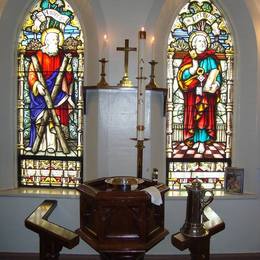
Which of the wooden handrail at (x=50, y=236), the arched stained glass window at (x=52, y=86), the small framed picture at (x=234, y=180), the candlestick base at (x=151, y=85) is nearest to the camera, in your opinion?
the wooden handrail at (x=50, y=236)

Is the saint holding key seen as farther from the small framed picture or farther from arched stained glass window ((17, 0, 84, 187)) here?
arched stained glass window ((17, 0, 84, 187))

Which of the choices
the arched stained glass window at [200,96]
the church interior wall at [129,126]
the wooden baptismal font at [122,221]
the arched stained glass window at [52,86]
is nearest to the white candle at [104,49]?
the church interior wall at [129,126]

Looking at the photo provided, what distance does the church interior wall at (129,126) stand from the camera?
3.77m

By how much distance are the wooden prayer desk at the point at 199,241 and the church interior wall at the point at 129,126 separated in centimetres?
122

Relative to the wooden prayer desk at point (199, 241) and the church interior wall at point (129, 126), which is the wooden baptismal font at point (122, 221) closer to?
the wooden prayer desk at point (199, 241)

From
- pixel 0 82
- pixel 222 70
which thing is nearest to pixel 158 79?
pixel 222 70

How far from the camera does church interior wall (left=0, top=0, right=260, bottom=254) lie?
12.4 feet

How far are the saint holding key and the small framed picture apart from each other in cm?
45

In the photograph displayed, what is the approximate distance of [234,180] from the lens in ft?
13.2

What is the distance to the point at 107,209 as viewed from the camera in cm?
219

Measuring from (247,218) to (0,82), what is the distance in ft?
9.80

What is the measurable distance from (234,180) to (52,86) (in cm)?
222

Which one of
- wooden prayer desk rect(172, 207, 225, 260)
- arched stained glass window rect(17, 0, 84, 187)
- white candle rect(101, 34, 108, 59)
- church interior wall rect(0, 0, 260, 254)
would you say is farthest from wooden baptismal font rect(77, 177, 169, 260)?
arched stained glass window rect(17, 0, 84, 187)

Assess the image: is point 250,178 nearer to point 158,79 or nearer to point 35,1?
point 158,79
